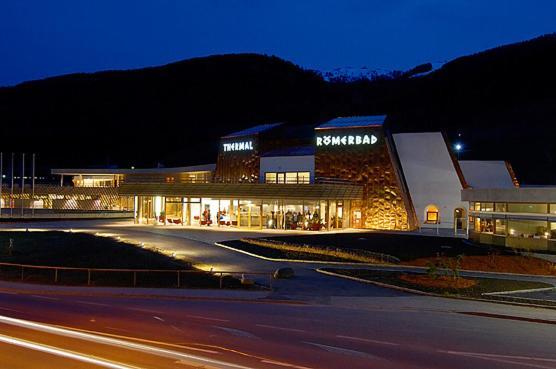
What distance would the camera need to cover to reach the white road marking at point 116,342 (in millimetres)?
10767

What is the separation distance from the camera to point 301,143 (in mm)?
58469

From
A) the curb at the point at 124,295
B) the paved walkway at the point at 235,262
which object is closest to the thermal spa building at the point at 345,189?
the paved walkway at the point at 235,262

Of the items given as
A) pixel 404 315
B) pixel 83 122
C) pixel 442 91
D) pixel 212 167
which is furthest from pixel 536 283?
pixel 83 122

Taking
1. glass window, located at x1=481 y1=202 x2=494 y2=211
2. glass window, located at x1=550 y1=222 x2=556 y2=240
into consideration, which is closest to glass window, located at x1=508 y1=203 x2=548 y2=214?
glass window, located at x1=550 y1=222 x2=556 y2=240

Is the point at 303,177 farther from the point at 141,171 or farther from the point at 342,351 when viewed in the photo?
the point at 342,351

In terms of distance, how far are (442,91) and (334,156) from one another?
4621 inches

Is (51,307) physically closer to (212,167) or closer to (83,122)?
(212,167)

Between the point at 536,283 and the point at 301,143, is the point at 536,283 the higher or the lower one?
the lower one

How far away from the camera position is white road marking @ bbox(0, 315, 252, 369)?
10.8m

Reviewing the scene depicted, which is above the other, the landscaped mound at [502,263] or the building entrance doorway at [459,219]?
the building entrance doorway at [459,219]

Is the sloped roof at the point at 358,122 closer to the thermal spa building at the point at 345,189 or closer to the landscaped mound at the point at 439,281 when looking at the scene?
the thermal spa building at the point at 345,189

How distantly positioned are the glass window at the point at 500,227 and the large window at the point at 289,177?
65.7 feet

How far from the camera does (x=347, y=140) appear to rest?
52.0 meters

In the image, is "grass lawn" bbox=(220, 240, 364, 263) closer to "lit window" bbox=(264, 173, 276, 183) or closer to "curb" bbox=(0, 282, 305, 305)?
"curb" bbox=(0, 282, 305, 305)
